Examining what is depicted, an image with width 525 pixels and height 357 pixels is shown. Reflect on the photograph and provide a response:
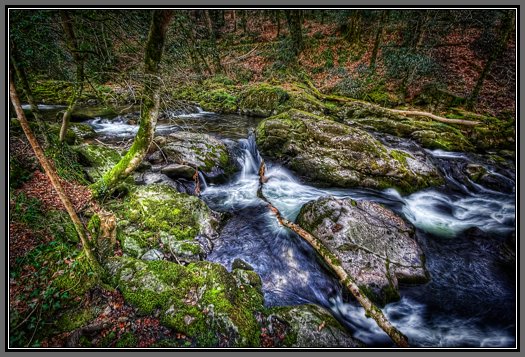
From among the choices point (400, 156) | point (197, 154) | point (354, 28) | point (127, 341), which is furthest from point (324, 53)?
point (127, 341)

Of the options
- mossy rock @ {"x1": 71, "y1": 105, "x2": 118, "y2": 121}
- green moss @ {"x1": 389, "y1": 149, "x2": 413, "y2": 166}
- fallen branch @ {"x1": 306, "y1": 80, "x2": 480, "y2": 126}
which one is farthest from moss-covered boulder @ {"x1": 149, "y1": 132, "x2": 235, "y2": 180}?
fallen branch @ {"x1": 306, "y1": 80, "x2": 480, "y2": 126}

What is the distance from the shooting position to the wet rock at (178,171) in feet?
24.6

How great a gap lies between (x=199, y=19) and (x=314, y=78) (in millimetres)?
16372

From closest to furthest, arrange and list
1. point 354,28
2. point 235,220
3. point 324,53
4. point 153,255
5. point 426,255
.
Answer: point 153,255
point 426,255
point 235,220
point 354,28
point 324,53

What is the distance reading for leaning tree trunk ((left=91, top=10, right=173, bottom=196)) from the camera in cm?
468

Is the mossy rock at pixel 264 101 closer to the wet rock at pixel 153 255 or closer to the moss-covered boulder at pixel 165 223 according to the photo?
the moss-covered boulder at pixel 165 223

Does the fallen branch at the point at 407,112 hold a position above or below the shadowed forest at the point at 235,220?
above

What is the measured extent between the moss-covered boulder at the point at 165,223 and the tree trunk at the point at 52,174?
0.95m

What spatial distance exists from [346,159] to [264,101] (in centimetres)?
869

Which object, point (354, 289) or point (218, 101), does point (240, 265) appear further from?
point (218, 101)

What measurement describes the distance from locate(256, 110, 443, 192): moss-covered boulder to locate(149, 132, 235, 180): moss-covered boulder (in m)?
2.20

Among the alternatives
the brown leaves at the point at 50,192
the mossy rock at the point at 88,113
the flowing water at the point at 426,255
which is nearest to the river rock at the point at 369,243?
the flowing water at the point at 426,255

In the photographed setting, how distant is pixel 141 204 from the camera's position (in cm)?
561

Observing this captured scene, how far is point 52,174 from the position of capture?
2984 mm
